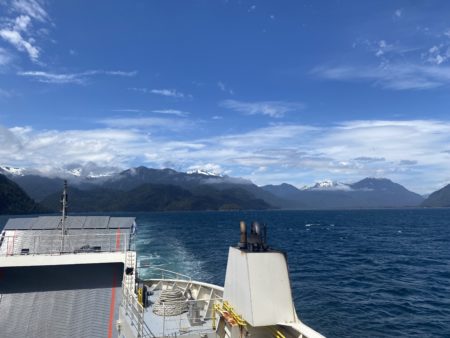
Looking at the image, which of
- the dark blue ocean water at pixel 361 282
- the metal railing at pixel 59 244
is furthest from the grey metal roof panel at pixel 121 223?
the dark blue ocean water at pixel 361 282

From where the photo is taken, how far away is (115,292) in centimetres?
2394

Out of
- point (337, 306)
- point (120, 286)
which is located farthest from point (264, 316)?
point (337, 306)

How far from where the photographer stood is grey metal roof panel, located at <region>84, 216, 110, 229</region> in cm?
3139

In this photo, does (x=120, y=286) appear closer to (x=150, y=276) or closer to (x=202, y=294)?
(x=202, y=294)

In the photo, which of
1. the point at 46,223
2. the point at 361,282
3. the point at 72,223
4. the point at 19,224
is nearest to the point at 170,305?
the point at 72,223

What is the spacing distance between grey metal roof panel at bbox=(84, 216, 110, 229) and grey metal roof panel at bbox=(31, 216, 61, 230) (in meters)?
2.52

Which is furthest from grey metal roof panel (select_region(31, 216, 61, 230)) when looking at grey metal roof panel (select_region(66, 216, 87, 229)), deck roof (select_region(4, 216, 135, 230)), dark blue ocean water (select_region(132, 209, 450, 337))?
dark blue ocean water (select_region(132, 209, 450, 337))

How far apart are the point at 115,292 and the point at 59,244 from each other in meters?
7.17

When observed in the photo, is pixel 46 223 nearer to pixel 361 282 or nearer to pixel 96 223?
pixel 96 223

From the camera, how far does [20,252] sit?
1030 inches

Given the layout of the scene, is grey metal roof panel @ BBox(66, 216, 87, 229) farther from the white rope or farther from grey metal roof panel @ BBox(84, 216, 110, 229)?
the white rope

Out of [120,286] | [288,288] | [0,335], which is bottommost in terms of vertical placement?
[0,335]

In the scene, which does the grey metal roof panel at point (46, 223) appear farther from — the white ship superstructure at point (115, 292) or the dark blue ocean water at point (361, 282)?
the dark blue ocean water at point (361, 282)

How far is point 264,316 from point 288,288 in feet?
5.13
